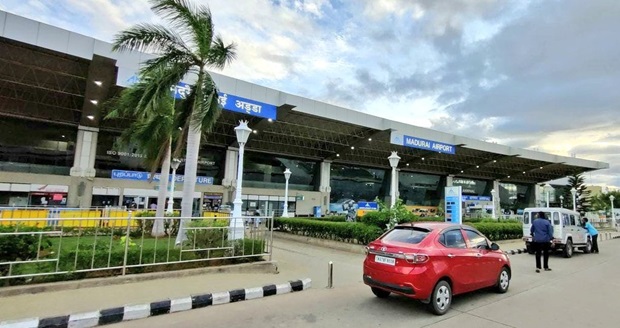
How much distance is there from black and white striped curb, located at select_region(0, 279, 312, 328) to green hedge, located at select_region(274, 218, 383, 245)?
22.5 feet

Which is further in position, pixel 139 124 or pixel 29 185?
pixel 29 185

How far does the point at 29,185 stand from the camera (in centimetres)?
2562

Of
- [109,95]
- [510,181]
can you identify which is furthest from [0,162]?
[510,181]

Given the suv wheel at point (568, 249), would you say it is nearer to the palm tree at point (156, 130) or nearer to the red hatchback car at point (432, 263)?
the red hatchback car at point (432, 263)

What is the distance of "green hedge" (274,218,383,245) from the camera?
13.5m

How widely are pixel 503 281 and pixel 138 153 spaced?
66.2 ft

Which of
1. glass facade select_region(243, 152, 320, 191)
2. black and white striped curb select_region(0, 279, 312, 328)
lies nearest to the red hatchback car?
black and white striped curb select_region(0, 279, 312, 328)

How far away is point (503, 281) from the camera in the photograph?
24.4ft

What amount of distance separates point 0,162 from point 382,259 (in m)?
30.4

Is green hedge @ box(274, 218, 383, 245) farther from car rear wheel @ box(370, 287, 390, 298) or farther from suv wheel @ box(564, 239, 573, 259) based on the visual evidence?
suv wheel @ box(564, 239, 573, 259)

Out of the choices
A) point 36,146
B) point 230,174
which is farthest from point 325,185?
point 36,146

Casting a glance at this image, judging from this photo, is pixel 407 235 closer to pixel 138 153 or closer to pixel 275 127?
pixel 138 153

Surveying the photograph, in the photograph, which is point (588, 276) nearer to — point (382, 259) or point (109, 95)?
point (382, 259)

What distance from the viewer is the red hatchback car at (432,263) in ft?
18.5
